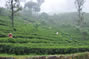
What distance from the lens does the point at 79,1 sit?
901 inches

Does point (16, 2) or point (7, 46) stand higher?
point (16, 2)

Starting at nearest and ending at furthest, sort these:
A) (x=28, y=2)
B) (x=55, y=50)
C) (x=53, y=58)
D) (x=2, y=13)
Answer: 1. (x=53, y=58)
2. (x=55, y=50)
3. (x=2, y=13)
4. (x=28, y=2)

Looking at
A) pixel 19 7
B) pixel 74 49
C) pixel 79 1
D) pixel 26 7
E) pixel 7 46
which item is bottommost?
pixel 74 49

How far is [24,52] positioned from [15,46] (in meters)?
0.93

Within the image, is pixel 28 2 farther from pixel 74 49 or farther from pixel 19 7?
pixel 74 49

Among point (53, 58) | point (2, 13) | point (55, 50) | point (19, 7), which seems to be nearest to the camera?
point (53, 58)

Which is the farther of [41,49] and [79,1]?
[79,1]

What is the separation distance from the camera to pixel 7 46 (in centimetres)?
898

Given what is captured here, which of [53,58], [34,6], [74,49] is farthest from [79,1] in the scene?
[34,6]

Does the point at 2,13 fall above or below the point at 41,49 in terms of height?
above

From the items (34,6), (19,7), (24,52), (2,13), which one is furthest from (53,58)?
(34,6)

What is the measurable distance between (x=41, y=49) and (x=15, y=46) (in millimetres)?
2253

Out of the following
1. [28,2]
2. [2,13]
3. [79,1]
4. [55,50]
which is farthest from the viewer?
[28,2]

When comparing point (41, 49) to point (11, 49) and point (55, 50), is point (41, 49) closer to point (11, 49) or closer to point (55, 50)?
point (55, 50)
